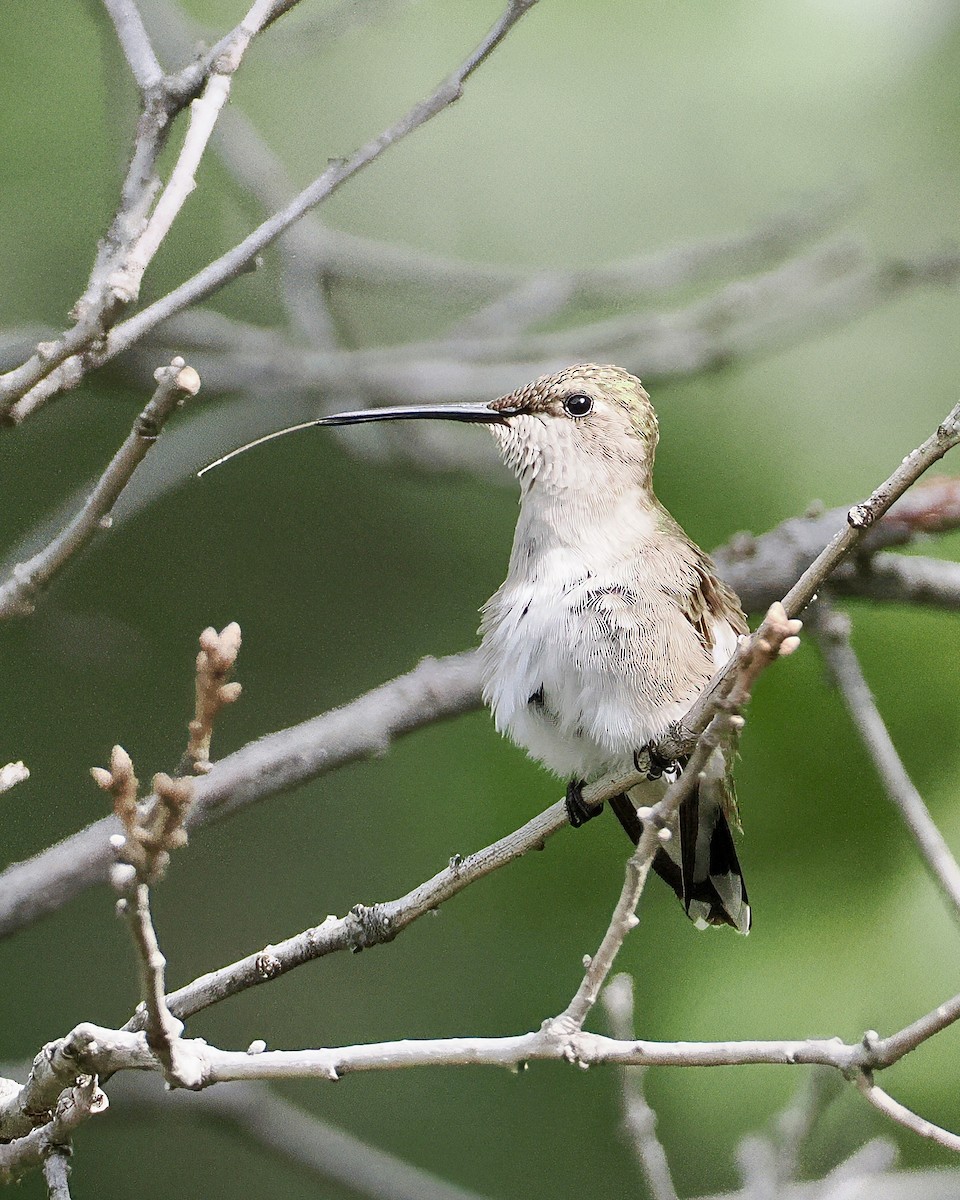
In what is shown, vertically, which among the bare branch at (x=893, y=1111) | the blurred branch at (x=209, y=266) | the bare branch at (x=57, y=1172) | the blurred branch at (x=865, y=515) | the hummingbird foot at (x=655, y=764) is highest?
the blurred branch at (x=209, y=266)

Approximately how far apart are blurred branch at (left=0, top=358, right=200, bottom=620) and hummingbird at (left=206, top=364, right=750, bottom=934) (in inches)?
26.3

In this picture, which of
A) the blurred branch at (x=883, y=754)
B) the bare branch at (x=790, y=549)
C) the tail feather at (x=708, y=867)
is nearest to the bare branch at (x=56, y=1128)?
the blurred branch at (x=883, y=754)

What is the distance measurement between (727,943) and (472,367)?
2087mm

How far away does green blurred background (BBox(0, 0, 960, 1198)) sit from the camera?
4.51m

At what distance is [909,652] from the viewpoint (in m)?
4.59

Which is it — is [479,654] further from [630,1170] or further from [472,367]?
[630,1170]

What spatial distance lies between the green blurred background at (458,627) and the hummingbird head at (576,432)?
159cm

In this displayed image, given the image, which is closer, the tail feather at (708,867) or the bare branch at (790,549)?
the tail feather at (708,867)

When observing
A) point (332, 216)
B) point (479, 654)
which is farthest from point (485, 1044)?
point (332, 216)

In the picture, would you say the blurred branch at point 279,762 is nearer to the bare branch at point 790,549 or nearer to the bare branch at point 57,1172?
the bare branch at point 790,549

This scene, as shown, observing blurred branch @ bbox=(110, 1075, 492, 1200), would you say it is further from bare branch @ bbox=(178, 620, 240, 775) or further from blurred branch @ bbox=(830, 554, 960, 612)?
bare branch @ bbox=(178, 620, 240, 775)

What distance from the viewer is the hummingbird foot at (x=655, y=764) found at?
2.33 metres

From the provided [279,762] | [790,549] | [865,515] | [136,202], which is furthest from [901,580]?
[136,202]

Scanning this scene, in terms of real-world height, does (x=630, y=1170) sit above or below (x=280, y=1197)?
below
